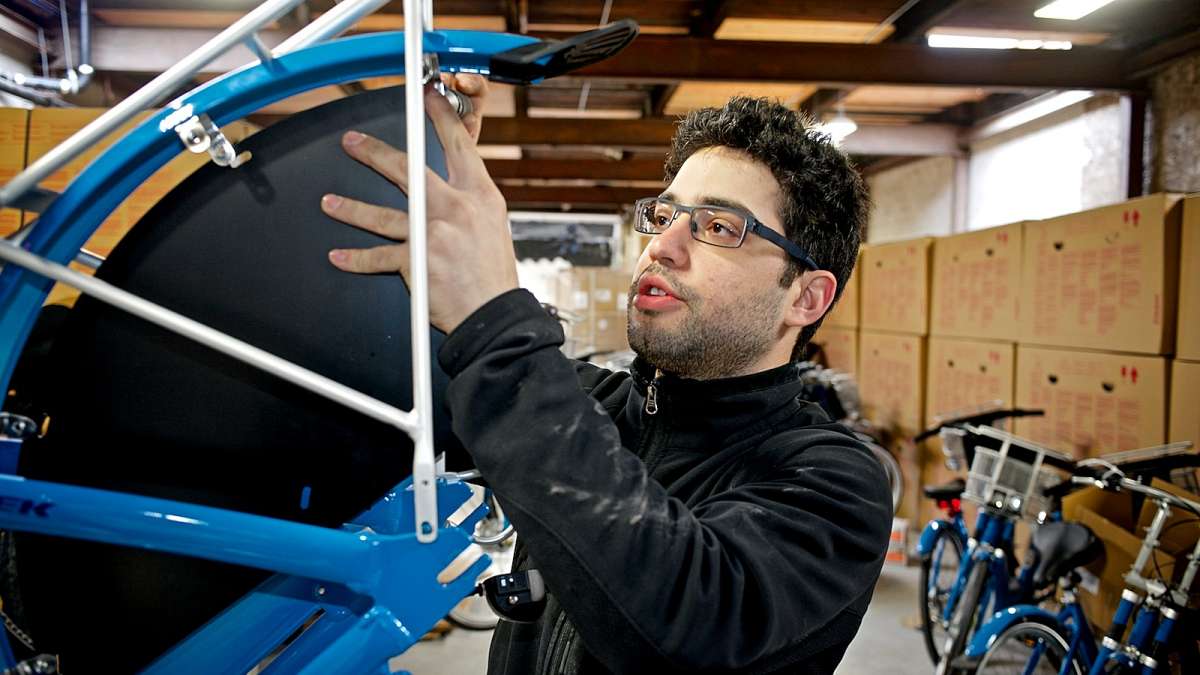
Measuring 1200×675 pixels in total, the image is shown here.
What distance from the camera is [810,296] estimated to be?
0.99m

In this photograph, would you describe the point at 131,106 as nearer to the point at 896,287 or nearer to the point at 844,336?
Answer: the point at 896,287

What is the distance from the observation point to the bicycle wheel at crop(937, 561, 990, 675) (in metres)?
2.62

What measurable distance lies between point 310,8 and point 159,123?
352 centimetres

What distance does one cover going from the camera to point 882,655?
301 cm

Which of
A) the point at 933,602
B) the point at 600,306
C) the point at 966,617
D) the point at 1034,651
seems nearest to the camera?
the point at 1034,651

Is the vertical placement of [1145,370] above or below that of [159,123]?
below

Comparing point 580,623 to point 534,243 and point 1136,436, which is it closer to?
point 1136,436

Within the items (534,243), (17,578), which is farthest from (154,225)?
(534,243)

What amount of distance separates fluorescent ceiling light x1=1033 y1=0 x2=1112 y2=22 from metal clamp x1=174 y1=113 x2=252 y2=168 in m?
4.14

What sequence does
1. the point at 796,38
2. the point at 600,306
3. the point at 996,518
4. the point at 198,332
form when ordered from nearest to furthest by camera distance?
the point at 198,332 → the point at 996,518 → the point at 796,38 → the point at 600,306

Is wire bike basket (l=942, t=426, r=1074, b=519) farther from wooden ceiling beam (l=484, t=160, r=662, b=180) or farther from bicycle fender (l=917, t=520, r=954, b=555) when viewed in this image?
wooden ceiling beam (l=484, t=160, r=662, b=180)

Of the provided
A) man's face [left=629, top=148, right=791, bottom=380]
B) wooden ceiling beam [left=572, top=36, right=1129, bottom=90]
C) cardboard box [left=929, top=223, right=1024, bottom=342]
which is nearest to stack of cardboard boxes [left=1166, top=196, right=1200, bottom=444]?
cardboard box [left=929, top=223, right=1024, bottom=342]

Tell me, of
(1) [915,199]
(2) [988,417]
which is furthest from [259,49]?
(1) [915,199]

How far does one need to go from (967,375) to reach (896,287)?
88 centimetres
